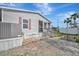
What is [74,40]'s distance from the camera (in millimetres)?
5191

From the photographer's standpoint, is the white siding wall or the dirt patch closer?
the dirt patch

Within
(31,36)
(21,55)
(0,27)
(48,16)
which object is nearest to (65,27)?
(48,16)

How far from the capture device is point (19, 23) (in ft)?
17.5

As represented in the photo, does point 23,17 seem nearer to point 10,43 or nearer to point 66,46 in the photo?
Result: point 10,43

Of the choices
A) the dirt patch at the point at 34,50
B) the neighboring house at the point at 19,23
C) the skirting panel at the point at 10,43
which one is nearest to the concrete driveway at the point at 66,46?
the dirt patch at the point at 34,50

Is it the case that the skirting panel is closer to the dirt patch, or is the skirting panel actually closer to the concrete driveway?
the dirt patch

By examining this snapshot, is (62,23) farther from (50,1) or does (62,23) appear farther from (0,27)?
(0,27)

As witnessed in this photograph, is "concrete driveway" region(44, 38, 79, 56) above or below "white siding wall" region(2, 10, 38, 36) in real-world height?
below

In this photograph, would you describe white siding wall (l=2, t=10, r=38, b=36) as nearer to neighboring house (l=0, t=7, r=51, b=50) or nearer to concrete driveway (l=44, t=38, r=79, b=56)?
neighboring house (l=0, t=7, r=51, b=50)

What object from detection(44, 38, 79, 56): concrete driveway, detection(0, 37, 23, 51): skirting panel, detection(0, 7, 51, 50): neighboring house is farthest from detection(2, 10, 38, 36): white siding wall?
detection(44, 38, 79, 56): concrete driveway

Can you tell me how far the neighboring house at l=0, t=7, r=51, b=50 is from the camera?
5.22m

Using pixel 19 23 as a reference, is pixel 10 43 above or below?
below

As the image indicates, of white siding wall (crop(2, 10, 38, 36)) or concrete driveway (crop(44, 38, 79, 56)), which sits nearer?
concrete driveway (crop(44, 38, 79, 56))

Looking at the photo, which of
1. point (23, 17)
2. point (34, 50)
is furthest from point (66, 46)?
point (23, 17)
